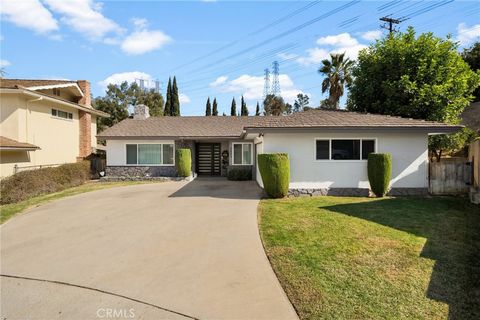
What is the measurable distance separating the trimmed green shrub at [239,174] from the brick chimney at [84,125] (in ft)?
36.4

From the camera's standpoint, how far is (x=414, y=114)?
15781 mm

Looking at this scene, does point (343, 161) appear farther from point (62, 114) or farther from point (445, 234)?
point (62, 114)

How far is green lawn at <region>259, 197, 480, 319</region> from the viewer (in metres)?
3.98

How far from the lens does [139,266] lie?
5.45m

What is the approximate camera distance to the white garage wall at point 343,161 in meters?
12.1

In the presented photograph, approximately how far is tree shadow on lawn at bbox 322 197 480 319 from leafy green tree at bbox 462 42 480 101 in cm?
2199

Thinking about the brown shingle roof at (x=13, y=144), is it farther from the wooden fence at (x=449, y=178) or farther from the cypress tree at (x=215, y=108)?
the cypress tree at (x=215, y=108)

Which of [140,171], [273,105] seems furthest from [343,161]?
[273,105]

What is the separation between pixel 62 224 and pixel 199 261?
5193mm

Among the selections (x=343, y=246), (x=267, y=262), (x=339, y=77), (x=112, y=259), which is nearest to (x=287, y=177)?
(x=343, y=246)

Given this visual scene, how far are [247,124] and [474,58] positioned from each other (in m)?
21.8

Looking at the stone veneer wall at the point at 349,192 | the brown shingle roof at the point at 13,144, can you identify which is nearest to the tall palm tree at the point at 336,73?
the stone veneer wall at the point at 349,192

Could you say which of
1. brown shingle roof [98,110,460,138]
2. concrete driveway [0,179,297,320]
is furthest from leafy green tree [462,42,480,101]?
concrete driveway [0,179,297,320]

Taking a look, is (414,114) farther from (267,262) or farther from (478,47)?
(478,47)
